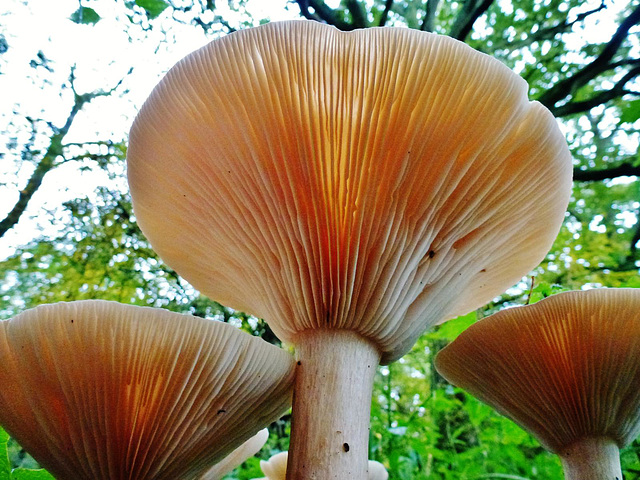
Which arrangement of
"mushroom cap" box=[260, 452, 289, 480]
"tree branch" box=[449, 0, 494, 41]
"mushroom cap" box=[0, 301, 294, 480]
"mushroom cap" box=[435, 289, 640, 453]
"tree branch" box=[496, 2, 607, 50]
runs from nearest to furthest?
1. "mushroom cap" box=[0, 301, 294, 480]
2. "mushroom cap" box=[435, 289, 640, 453]
3. "mushroom cap" box=[260, 452, 289, 480]
4. "tree branch" box=[449, 0, 494, 41]
5. "tree branch" box=[496, 2, 607, 50]

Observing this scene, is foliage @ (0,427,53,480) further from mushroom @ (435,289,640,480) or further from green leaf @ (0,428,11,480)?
mushroom @ (435,289,640,480)

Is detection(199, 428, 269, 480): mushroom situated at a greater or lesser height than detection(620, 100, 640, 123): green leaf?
lesser

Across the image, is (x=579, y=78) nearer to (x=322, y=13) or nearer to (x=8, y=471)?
(x=322, y=13)

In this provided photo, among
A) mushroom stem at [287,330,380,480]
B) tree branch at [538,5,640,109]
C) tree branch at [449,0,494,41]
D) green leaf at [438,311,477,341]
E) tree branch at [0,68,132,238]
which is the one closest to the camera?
mushroom stem at [287,330,380,480]

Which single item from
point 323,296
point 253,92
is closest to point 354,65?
point 253,92

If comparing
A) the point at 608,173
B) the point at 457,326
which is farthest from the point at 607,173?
the point at 457,326

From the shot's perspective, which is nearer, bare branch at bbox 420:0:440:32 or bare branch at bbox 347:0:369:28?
bare branch at bbox 420:0:440:32

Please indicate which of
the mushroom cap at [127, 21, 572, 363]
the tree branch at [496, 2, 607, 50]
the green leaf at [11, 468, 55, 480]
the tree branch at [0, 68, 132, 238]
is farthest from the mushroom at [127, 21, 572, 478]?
the tree branch at [0, 68, 132, 238]

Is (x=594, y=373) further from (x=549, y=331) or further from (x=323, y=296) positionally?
(x=323, y=296)
